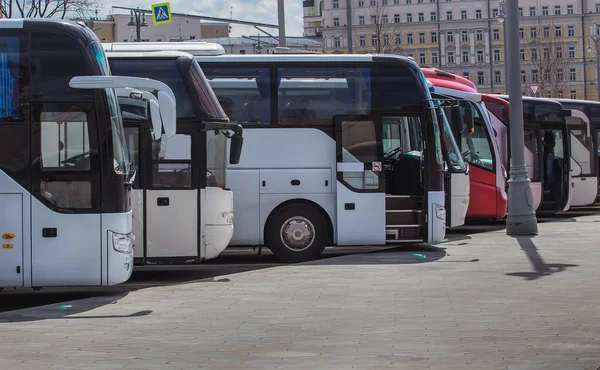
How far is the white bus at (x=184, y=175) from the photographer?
50.9ft

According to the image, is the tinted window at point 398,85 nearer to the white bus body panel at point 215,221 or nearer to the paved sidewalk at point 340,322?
the paved sidewalk at point 340,322

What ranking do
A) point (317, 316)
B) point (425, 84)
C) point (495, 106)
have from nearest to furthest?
point (317, 316)
point (425, 84)
point (495, 106)

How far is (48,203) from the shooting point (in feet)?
41.5

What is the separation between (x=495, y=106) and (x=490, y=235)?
185 inches

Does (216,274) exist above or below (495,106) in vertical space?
below

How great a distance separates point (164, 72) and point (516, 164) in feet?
26.7

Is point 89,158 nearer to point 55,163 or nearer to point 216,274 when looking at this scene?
point 55,163

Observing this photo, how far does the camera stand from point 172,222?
15.6 m

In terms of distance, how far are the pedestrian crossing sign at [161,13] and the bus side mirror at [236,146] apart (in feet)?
75.3

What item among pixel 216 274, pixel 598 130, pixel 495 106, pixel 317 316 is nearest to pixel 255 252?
pixel 216 274

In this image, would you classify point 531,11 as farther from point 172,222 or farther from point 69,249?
point 69,249

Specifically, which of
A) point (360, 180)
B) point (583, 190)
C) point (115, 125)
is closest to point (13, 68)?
point (115, 125)

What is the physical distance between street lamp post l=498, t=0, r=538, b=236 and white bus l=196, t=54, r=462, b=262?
362 centimetres

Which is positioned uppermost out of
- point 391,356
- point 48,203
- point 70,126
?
point 70,126
